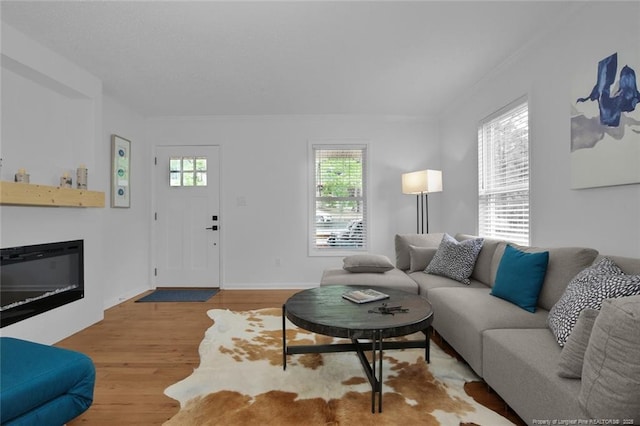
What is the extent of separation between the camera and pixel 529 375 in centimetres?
147

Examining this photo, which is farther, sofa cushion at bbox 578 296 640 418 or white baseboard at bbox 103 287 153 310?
white baseboard at bbox 103 287 153 310

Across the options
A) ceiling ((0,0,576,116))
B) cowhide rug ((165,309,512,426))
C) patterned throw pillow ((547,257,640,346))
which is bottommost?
cowhide rug ((165,309,512,426))

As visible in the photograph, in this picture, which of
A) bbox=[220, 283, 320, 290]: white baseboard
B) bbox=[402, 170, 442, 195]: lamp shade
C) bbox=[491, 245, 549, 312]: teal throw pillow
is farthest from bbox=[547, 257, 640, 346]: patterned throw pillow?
bbox=[220, 283, 320, 290]: white baseboard

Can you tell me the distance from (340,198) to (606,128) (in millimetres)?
3166

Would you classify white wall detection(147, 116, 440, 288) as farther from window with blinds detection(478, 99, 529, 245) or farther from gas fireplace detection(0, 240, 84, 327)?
gas fireplace detection(0, 240, 84, 327)

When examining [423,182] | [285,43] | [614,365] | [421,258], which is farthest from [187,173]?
[614,365]

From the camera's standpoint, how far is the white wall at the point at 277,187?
4715mm

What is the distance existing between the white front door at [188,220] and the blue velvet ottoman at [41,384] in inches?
119

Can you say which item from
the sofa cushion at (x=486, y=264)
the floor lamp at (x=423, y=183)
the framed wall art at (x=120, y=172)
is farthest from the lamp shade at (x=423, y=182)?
the framed wall art at (x=120, y=172)

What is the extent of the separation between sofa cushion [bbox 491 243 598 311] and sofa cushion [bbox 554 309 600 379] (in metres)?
0.83

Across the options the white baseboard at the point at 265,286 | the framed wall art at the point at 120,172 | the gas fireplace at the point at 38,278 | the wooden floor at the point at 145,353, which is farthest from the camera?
the white baseboard at the point at 265,286

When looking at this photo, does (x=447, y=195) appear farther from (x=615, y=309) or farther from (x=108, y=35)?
(x=108, y=35)

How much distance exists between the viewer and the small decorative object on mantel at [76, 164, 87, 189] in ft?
10.0

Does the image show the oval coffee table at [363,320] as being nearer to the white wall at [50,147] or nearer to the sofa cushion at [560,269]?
the sofa cushion at [560,269]
